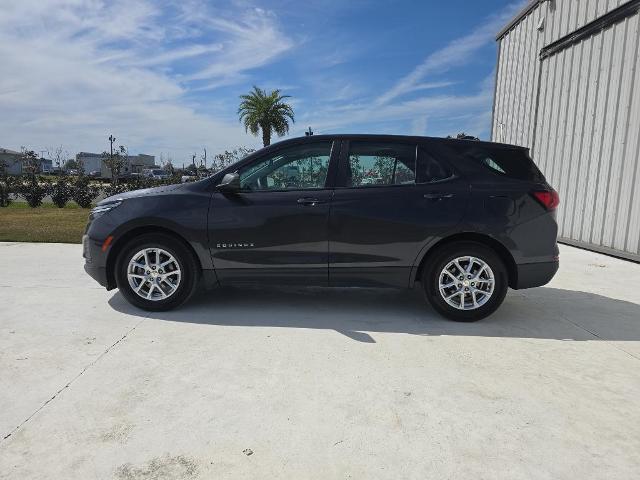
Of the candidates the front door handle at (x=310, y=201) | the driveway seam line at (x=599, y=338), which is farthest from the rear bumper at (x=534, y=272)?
the front door handle at (x=310, y=201)

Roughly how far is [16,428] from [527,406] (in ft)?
9.52

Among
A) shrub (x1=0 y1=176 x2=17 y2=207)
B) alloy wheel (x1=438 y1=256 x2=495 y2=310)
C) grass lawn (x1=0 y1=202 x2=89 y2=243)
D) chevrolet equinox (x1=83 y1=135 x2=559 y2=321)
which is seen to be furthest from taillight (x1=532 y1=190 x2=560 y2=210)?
shrub (x1=0 y1=176 x2=17 y2=207)

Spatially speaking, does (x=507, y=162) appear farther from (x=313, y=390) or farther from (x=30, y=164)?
(x=30, y=164)

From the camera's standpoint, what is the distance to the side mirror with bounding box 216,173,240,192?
13.6 ft

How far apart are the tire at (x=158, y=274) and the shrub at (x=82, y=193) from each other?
15.0 meters

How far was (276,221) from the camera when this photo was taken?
13.9 feet

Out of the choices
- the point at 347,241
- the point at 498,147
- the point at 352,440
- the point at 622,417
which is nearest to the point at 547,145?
the point at 498,147

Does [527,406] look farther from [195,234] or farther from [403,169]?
[195,234]

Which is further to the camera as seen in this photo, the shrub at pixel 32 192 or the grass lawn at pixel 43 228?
the shrub at pixel 32 192

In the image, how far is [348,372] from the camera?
3.15 m

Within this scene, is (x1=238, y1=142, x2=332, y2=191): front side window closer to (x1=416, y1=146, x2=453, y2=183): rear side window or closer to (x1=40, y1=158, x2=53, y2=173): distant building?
(x1=416, y1=146, x2=453, y2=183): rear side window

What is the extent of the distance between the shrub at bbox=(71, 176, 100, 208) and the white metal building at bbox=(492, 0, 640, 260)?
15413 millimetres

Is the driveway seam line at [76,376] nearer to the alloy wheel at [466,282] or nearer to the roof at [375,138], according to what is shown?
the roof at [375,138]

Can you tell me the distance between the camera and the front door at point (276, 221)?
4223mm
